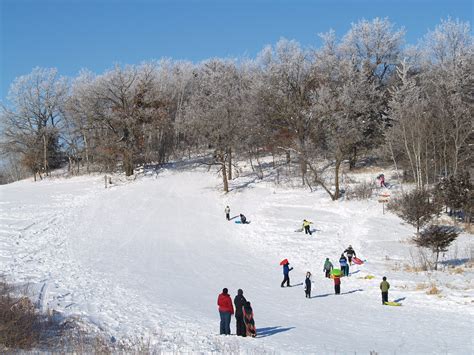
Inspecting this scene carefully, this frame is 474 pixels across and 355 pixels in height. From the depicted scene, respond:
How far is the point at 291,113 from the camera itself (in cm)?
5112

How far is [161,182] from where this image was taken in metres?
52.1

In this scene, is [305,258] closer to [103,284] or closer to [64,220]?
[103,284]

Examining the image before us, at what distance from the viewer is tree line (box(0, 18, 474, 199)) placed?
145ft

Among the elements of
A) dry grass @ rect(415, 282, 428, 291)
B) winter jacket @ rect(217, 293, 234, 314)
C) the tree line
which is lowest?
dry grass @ rect(415, 282, 428, 291)

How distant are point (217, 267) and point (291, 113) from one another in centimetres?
2849

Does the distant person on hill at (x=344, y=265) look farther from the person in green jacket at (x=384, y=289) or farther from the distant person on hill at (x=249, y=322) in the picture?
the distant person on hill at (x=249, y=322)

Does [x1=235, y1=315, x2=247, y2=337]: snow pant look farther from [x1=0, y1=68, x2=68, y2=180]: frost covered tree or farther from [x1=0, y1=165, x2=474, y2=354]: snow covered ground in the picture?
[x1=0, y1=68, x2=68, y2=180]: frost covered tree

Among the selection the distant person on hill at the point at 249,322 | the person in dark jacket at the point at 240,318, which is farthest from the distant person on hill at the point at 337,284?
the person in dark jacket at the point at 240,318

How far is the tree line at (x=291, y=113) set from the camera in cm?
4412

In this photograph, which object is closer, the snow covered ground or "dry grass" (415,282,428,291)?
the snow covered ground

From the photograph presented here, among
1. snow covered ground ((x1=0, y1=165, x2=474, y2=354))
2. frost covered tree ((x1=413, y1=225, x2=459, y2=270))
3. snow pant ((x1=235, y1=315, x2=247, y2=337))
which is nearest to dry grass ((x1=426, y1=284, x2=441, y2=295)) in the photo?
snow covered ground ((x1=0, y1=165, x2=474, y2=354))

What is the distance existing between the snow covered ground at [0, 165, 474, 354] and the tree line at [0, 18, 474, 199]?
605 centimetres

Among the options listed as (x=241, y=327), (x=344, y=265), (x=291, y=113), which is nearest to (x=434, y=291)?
(x=344, y=265)

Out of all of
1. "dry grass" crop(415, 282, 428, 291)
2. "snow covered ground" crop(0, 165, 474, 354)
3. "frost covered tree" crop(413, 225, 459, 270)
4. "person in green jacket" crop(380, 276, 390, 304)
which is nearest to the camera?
"snow covered ground" crop(0, 165, 474, 354)
